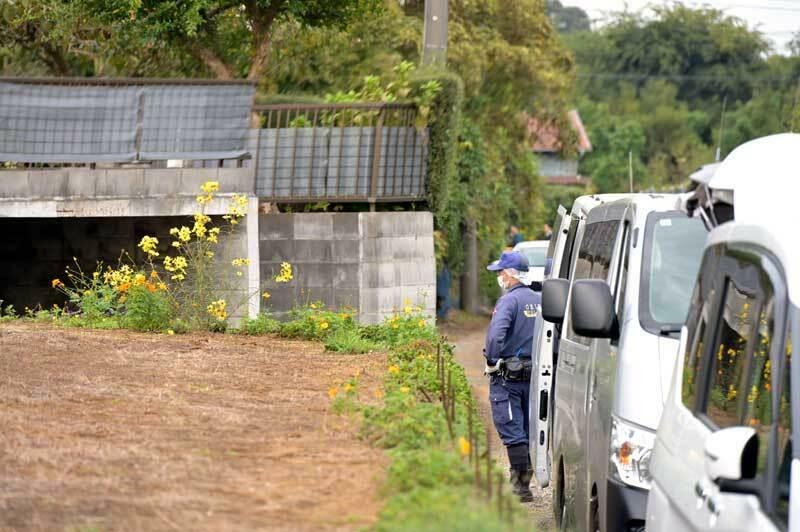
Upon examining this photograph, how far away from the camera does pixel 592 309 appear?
23.6 feet

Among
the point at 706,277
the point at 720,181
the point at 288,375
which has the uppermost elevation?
the point at 720,181

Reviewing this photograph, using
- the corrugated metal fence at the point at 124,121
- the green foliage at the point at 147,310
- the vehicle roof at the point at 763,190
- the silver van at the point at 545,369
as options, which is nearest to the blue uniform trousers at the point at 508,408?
the silver van at the point at 545,369

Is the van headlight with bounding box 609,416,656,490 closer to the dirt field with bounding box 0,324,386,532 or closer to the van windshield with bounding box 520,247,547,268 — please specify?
the dirt field with bounding box 0,324,386,532

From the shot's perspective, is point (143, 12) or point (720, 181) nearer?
point (720, 181)

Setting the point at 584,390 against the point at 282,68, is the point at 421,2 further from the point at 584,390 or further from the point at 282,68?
the point at 584,390

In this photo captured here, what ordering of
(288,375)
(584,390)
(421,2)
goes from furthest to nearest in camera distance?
(421,2), (288,375), (584,390)

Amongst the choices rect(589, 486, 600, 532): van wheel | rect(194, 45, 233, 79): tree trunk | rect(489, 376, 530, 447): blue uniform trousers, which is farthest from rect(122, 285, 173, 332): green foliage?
rect(194, 45, 233, 79): tree trunk

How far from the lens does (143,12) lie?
1897cm

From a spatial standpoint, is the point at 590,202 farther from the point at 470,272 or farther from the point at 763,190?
the point at 470,272

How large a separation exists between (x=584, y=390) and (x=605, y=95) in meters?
78.2

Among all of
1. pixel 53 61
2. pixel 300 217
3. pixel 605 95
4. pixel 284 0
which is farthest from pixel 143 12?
pixel 605 95

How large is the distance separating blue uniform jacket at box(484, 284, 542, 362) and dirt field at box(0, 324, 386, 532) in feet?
4.07

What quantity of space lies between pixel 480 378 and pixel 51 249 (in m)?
Answer: 5.90

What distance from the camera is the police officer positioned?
11.3 metres
